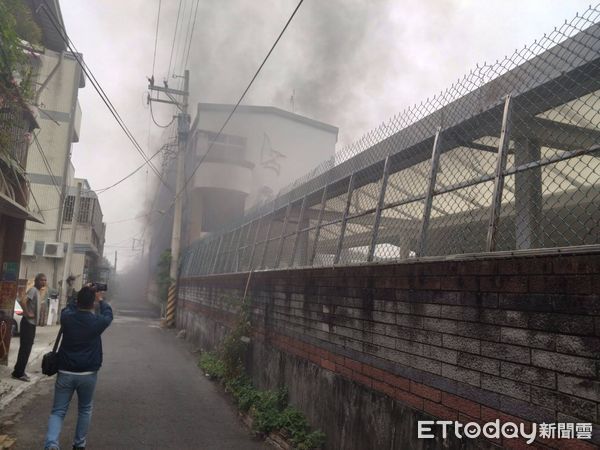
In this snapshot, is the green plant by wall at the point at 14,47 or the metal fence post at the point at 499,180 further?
the green plant by wall at the point at 14,47

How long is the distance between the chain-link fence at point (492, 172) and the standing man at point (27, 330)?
5288 millimetres

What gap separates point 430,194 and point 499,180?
0.81m

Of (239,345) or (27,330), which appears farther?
(239,345)

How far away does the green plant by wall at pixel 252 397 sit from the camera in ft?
17.0

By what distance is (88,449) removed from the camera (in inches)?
194

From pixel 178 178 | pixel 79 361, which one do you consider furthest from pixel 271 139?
pixel 79 361

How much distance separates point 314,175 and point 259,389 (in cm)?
351

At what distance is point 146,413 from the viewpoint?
650 centimetres

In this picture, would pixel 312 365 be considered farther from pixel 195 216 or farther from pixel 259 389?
pixel 195 216

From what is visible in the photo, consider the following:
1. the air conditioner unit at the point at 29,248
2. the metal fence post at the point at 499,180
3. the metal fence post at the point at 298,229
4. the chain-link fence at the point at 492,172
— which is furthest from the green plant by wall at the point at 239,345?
the air conditioner unit at the point at 29,248

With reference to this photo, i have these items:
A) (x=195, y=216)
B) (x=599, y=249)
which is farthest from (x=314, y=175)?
(x=195, y=216)

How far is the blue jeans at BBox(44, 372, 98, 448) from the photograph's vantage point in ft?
13.5

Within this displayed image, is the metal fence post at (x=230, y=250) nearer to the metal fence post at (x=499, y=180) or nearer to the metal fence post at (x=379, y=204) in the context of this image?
the metal fence post at (x=379, y=204)

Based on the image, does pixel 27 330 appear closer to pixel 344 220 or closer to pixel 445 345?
pixel 344 220
